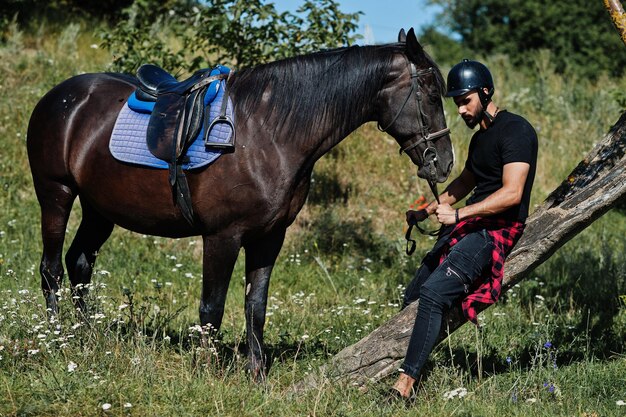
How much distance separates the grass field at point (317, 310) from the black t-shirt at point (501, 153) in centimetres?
109

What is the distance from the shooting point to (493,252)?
4.73m

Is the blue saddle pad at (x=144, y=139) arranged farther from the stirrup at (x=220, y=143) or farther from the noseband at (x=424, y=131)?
the noseband at (x=424, y=131)

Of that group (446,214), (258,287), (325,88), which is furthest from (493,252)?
(258,287)

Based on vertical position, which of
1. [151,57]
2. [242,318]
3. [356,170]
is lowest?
[242,318]

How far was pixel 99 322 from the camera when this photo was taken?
4.95 meters

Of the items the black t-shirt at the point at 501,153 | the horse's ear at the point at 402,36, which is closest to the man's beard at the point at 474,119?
the black t-shirt at the point at 501,153

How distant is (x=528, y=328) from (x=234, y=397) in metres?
3.01

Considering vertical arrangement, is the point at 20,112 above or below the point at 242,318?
above

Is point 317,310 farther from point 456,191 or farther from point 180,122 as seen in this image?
point 180,122

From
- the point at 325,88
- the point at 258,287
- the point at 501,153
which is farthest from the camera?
the point at 258,287

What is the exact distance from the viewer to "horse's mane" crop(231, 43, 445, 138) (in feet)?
16.0

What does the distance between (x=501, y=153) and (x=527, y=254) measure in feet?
2.17

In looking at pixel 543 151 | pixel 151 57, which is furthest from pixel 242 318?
pixel 543 151

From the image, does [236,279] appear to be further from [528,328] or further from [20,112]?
[20,112]
